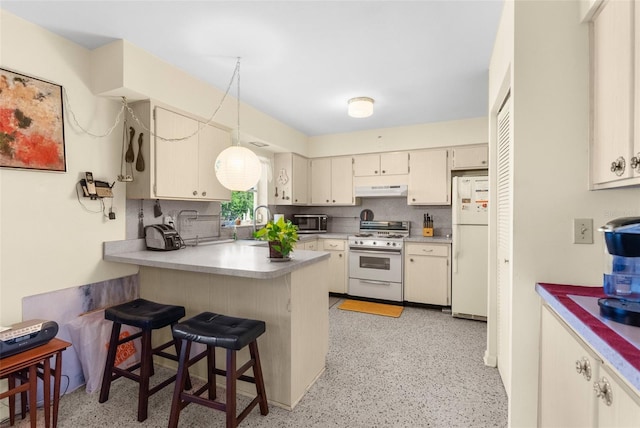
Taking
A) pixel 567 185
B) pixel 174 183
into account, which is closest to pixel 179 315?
pixel 174 183

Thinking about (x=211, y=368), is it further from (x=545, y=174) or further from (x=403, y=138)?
(x=403, y=138)

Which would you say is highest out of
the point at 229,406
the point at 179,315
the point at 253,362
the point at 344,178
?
the point at 344,178

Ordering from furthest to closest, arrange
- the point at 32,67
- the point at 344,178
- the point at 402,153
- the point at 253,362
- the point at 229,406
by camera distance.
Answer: the point at 344,178 → the point at 402,153 → the point at 32,67 → the point at 253,362 → the point at 229,406

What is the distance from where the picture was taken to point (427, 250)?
4.02 m

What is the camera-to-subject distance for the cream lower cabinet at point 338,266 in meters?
4.50

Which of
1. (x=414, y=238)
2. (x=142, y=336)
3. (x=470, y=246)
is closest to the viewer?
(x=142, y=336)

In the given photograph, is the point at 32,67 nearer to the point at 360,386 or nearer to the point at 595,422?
the point at 360,386

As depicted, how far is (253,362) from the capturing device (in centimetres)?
182

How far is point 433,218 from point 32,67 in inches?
179

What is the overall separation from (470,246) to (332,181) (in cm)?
228

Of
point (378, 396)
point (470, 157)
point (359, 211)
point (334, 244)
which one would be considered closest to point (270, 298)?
point (378, 396)

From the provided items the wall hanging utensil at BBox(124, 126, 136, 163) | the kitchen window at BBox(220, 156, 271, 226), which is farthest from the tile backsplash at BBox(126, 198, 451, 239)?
the wall hanging utensil at BBox(124, 126, 136, 163)

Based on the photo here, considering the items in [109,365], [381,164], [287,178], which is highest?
[381,164]

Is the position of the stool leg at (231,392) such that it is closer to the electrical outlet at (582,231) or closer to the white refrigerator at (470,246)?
the electrical outlet at (582,231)
